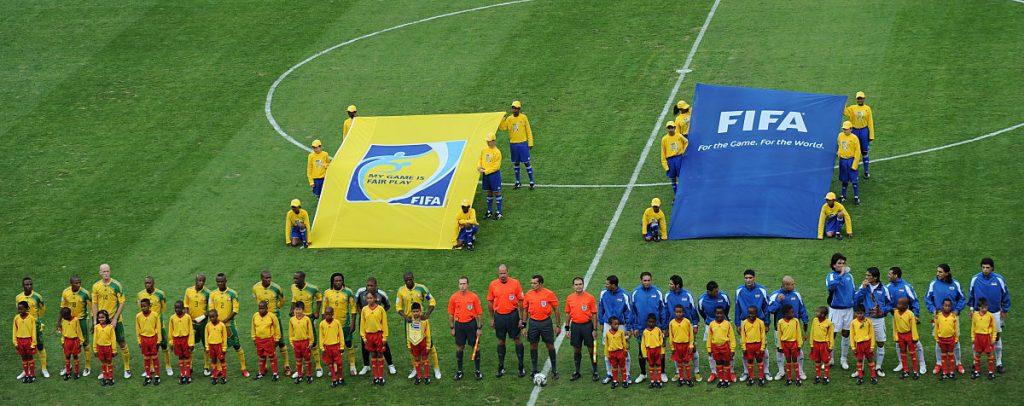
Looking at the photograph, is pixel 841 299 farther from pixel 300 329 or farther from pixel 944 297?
pixel 300 329

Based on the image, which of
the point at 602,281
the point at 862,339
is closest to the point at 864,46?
the point at 602,281

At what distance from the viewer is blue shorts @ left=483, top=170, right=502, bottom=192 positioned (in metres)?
29.2

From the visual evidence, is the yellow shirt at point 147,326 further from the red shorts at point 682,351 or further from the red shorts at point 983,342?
the red shorts at point 983,342

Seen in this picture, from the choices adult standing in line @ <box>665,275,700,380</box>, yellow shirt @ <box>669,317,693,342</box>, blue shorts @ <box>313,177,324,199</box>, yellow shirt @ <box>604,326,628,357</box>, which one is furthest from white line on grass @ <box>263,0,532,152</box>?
yellow shirt @ <box>669,317,693,342</box>

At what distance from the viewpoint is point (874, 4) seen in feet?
123

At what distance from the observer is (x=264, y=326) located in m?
23.8

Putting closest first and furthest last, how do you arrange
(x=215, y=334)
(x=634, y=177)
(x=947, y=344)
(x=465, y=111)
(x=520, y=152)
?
1. (x=947, y=344)
2. (x=215, y=334)
3. (x=520, y=152)
4. (x=634, y=177)
5. (x=465, y=111)

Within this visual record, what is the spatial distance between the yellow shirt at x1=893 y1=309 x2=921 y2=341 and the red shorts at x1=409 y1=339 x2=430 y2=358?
23.0 ft

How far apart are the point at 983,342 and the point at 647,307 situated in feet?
16.1

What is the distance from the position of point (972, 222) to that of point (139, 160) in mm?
17289

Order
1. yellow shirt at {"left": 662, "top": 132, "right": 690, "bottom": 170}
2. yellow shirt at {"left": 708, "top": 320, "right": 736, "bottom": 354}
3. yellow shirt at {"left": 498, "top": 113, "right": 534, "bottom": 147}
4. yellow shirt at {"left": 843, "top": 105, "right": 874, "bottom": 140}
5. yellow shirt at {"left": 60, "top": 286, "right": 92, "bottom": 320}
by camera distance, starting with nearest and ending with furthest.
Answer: yellow shirt at {"left": 708, "top": 320, "right": 736, "bottom": 354}, yellow shirt at {"left": 60, "top": 286, "right": 92, "bottom": 320}, yellow shirt at {"left": 662, "top": 132, "right": 690, "bottom": 170}, yellow shirt at {"left": 843, "top": 105, "right": 874, "bottom": 140}, yellow shirt at {"left": 498, "top": 113, "right": 534, "bottom": 147}

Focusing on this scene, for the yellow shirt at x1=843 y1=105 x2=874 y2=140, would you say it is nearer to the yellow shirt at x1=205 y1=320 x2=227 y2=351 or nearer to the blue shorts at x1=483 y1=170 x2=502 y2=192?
the blue shorts at x1=483 y1=170 x2=502 y2=192

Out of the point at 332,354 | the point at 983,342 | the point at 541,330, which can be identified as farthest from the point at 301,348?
the point at 983,342

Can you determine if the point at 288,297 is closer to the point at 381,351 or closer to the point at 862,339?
the point at 381,351
